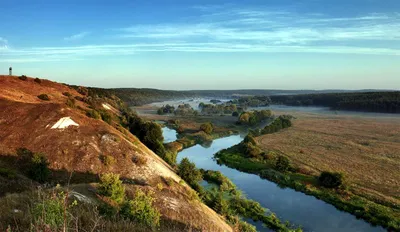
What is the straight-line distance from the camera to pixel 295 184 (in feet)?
152

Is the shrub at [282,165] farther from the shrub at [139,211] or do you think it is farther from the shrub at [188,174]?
the shrub at [139,211]

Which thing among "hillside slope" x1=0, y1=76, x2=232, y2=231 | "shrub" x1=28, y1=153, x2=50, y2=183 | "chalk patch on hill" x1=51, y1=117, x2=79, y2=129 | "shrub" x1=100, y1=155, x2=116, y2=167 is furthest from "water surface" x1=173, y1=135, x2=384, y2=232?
"chalk patch on hill" x1=51, y1=117, x2=79, y2=129

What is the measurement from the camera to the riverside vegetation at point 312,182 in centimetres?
3503

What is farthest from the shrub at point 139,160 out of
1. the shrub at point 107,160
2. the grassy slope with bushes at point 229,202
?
the grassy slope with bushes at point 229,202

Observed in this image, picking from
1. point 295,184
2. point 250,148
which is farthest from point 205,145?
point 295,184

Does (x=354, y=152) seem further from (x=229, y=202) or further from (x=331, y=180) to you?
(x=229, y=202)

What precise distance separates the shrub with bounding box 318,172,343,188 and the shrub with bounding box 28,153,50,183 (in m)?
36.6

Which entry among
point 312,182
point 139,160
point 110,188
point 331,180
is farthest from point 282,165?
point 110,188

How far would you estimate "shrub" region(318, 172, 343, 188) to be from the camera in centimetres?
4369

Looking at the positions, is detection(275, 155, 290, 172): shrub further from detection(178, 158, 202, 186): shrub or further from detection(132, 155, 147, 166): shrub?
detection(132, 155, 147, 166): shrub

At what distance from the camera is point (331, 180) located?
146 feet

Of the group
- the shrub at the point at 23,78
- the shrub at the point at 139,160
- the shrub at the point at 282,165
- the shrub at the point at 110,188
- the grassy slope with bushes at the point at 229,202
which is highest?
the shrub at the point at 23,78

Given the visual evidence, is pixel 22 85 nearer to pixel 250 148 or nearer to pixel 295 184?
pixel 250 148

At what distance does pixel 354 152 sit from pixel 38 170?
62.4 m
